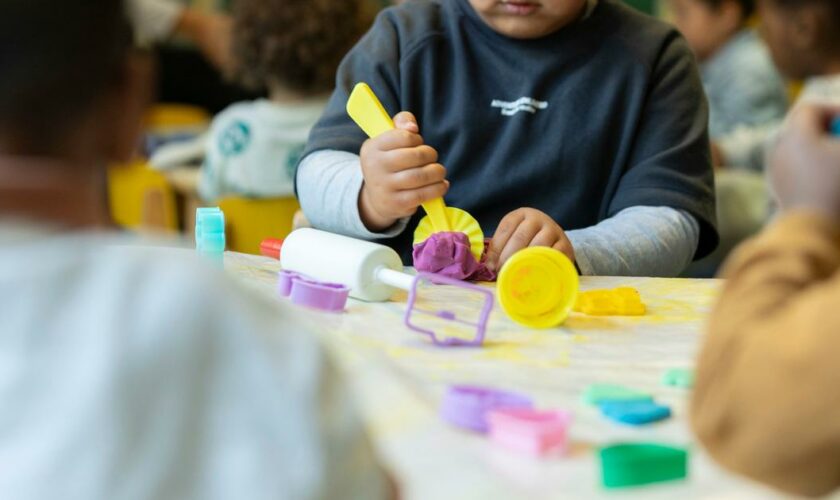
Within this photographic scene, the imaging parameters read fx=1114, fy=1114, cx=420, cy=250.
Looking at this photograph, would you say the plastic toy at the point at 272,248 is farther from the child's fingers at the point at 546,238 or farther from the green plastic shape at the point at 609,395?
the green plastic shape at the point at 609,395

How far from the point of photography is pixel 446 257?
1.08 metres

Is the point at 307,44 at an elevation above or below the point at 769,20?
below

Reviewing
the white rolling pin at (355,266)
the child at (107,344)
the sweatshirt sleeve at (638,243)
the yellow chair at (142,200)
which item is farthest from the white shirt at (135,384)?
the yellow chair at (142,200)

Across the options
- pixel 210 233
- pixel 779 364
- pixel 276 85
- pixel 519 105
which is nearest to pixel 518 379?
pixel 779 364

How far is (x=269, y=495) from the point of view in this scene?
0.48 m

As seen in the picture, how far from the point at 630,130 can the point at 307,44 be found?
4.36ft

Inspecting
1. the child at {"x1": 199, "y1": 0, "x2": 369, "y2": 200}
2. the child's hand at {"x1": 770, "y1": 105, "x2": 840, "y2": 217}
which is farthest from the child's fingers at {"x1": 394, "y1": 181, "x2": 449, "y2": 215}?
the child at {"x1": 199, "y1": 0, "x2": 369, "y2": 200}

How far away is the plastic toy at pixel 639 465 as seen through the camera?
59cm

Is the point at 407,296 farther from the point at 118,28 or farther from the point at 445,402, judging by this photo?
the point at 118,28

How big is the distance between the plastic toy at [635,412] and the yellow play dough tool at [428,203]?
42 centimetres

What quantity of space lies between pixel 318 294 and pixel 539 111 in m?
0.48

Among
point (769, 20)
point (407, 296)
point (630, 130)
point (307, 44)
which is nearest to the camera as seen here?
point (407, 296)

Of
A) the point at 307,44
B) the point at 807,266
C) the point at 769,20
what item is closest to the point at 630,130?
the point at 769,20

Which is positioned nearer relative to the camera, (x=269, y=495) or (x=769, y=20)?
(x=269, y=495)
